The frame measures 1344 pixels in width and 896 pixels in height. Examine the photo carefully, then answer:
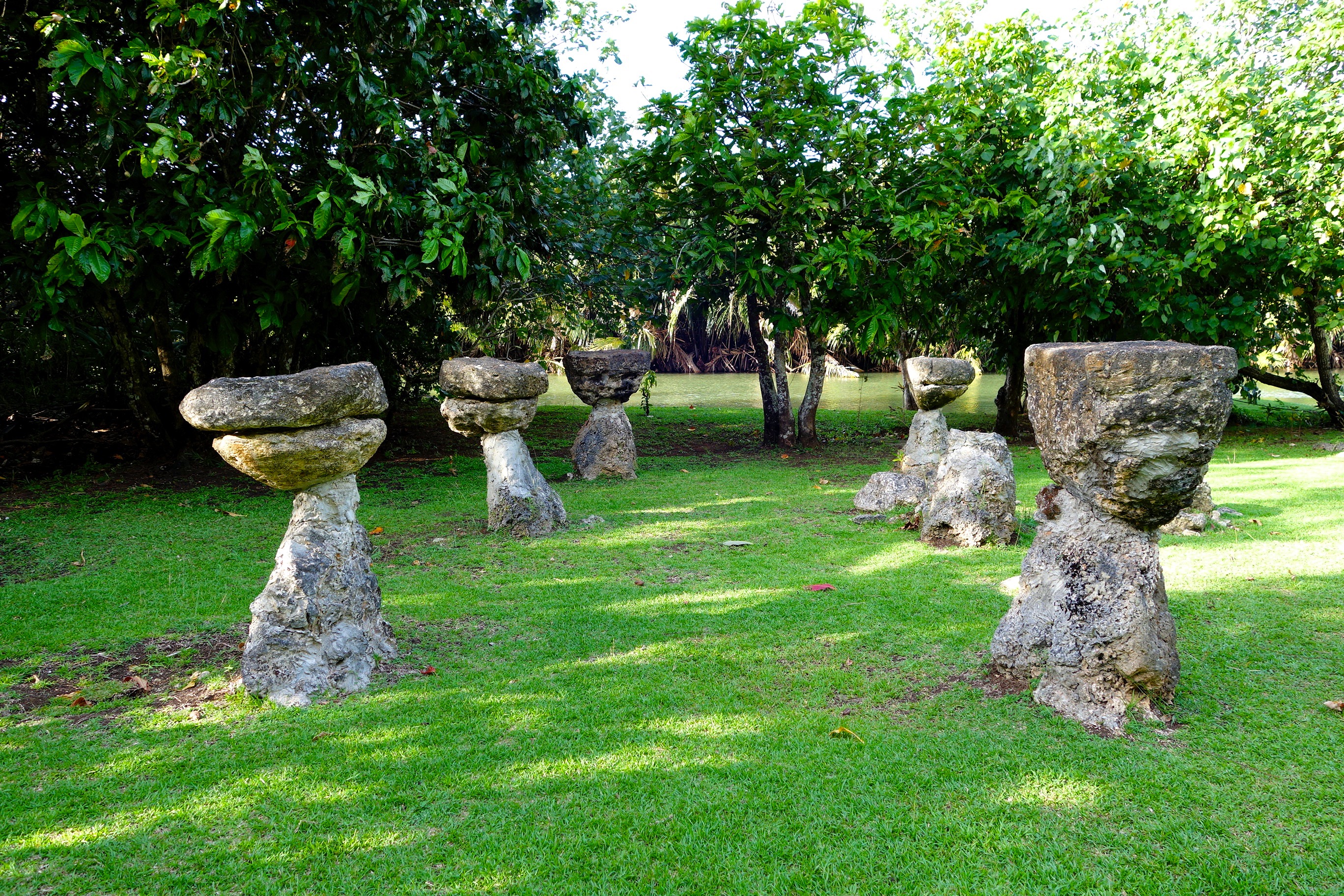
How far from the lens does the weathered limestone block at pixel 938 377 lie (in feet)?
29.0

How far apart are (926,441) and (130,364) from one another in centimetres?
935

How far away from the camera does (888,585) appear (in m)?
5.55

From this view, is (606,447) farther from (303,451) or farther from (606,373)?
(303,451)

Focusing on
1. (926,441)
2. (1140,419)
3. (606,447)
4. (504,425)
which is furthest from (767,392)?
(1140,419)

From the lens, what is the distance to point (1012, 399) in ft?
44.1

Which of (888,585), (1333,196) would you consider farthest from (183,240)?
(1333,196)

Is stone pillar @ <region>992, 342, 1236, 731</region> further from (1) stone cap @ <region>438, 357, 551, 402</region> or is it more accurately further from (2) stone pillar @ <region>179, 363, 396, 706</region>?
(1) stone cap @ <region>438, 357, 551, 402</region>

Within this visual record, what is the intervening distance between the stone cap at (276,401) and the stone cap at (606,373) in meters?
5.98

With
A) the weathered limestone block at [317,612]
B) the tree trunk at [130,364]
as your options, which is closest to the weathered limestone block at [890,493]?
the weathered limestone block at [317,612]

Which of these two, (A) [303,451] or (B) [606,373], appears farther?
(B) [606,373]

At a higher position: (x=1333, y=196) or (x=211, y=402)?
(x=1333, y=196)

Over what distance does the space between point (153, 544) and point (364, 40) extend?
4.86 metres

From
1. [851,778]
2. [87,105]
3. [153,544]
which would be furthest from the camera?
[87,105]

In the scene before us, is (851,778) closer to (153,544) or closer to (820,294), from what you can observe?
(153,544)
